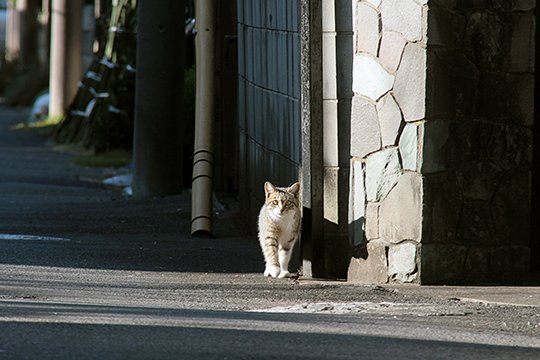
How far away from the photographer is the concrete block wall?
36.3ft

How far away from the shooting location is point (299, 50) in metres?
10.6

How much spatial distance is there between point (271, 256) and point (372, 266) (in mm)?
900

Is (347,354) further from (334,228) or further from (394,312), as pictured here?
(334,228)

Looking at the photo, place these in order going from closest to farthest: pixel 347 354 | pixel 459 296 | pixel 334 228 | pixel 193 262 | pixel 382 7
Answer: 1. pixel 347 354
2. pixel 459 296
3. pixel 382 7
4. pixel 334 228
5. pixel 193 262

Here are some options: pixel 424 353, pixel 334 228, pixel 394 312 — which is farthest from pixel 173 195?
pixel 424 353

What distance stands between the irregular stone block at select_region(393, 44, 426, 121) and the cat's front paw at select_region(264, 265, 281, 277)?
5.37ft

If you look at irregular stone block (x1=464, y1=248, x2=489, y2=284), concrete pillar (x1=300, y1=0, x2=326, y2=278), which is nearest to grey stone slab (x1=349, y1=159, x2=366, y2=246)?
concrete pillar (x1=300, y1=0, x2=326, y2=278)

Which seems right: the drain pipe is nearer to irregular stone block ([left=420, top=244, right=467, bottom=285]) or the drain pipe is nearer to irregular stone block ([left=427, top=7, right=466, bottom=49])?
irregular stone block ([left=420, top=244, right=467, bottom=285])

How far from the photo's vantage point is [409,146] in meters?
9.49

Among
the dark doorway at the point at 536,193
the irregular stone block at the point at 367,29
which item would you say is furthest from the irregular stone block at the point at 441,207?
the irregular stone block at the point at 367,29

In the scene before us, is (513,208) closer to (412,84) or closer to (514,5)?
(412,84)

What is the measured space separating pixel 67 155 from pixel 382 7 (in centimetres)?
1468

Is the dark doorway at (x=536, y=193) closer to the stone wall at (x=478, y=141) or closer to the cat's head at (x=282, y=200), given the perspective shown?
the stone wall at (x=478, y=141)

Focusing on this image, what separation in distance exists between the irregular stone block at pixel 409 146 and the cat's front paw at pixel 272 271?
1402 mm
